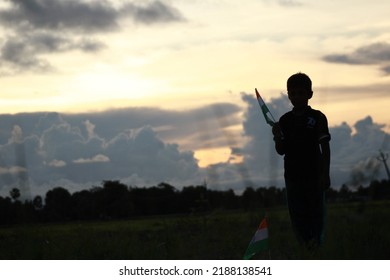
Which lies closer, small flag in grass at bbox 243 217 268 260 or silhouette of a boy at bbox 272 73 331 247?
small flag in grass at bbox 243 217 268 260

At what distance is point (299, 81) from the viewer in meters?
6.11

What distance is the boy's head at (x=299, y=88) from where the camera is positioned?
6.12 m

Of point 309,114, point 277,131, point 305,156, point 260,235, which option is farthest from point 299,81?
point 260,235

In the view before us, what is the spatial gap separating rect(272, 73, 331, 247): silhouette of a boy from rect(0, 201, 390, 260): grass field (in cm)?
26

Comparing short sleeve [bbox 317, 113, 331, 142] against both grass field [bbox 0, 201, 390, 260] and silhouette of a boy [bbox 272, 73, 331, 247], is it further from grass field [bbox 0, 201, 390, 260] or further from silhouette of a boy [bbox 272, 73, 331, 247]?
grass field [bbox 0, 201, 390, 260]

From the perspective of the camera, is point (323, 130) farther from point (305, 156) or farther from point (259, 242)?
point (259, 242)

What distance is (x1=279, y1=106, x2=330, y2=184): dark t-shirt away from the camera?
605 cm

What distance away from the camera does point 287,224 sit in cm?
855

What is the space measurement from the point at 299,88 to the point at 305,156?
1.83 feet

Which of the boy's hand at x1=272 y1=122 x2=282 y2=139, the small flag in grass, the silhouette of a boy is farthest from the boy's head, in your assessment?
the small flag in grass

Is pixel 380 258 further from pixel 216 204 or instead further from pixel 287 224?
pixel 287 224

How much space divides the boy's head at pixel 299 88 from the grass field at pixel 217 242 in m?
1.08

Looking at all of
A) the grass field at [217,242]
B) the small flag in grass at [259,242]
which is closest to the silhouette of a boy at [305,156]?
the grass field at [217,242]
